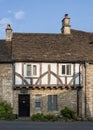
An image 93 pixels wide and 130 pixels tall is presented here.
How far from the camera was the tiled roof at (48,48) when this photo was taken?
4453 cm

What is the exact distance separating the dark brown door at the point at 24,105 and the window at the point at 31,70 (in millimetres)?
2086

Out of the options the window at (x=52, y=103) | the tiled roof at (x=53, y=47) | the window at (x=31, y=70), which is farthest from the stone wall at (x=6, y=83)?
the window at (x=52, y=103)

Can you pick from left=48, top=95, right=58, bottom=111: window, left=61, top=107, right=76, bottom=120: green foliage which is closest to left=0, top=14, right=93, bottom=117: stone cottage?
left=48, top=95, right=58, bottom=111: window

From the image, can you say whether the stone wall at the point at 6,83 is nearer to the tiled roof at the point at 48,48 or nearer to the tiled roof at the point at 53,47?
the tiled roof at the point at 48,48

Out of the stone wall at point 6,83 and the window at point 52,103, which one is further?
the window at point 52,103

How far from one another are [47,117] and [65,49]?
7.90 metres

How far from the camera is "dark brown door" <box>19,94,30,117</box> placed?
145 ft

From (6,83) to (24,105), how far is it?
278 centimetres

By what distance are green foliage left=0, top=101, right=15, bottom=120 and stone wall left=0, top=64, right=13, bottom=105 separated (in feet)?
2.08

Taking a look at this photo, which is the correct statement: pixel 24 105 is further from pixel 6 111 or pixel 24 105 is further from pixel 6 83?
pixel 6 83

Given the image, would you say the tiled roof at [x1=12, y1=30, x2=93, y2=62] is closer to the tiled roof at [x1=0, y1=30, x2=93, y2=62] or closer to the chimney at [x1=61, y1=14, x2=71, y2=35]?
the tiled roof at [x1=0, y1=30, x2=93, y2=62]

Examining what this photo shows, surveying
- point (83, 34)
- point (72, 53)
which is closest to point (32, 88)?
point (72, 53)

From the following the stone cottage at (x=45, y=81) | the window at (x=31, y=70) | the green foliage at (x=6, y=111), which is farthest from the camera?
the window at (x=31, y=70)

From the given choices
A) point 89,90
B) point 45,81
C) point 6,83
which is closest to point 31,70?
point 45,81
